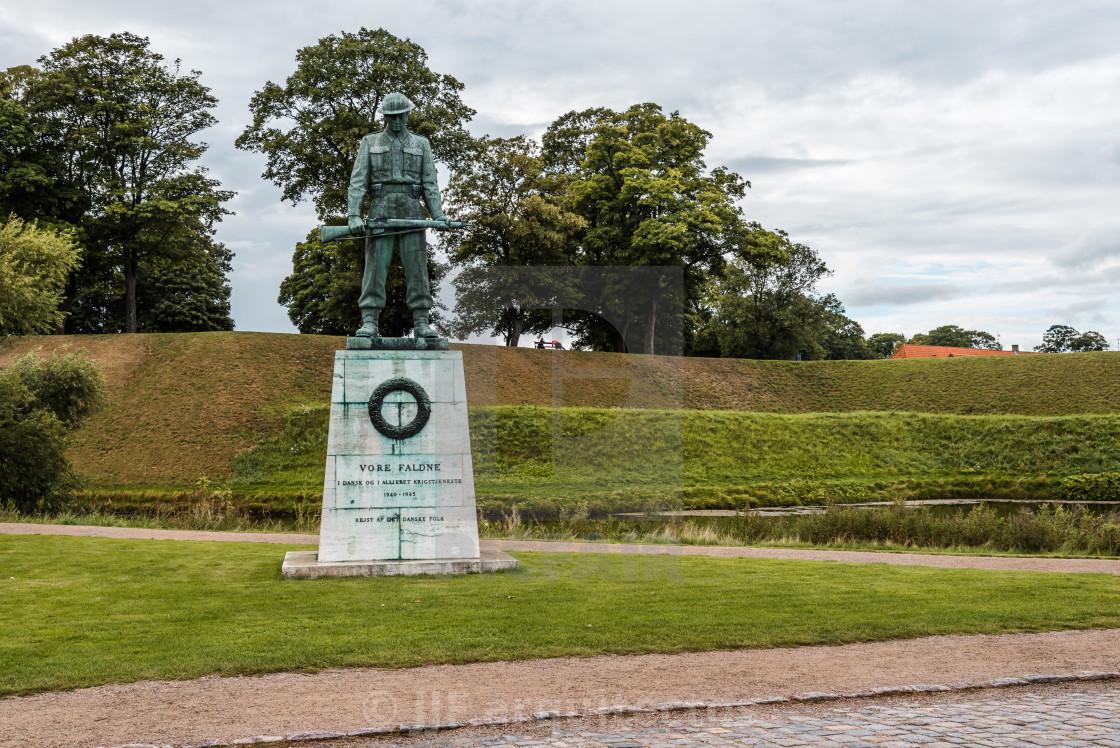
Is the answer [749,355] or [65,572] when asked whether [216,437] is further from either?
[749,355]

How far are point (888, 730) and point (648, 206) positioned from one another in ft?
147

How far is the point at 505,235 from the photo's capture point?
43844mm

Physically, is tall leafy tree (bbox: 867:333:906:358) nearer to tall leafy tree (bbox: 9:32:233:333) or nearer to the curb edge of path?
tall leafy tree (bbox: 9:32:233:333)

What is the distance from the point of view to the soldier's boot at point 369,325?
43.6 ft

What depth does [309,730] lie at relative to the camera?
638cm

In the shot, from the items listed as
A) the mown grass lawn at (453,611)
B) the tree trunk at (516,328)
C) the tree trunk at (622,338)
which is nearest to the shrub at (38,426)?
the mown grass lawn at (453,611)

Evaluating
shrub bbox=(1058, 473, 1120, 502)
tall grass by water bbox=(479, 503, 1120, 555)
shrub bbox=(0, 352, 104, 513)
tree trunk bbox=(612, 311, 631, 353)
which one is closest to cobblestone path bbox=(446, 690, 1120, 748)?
tall grass by water bbox=(479, 503, 1120, 555)

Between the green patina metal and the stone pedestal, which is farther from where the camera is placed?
the green patina metal

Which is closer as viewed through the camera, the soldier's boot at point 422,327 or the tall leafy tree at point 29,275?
the soldier's boot at point 422,327

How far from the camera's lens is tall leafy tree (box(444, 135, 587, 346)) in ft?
141

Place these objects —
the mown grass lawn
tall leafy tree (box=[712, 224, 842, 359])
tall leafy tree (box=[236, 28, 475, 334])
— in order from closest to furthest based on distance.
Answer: the mown grass lawn, tall leafy tree (box=[236, 28, 475, 334]), tall leafy tree (box=[712, 224, 842, 359])

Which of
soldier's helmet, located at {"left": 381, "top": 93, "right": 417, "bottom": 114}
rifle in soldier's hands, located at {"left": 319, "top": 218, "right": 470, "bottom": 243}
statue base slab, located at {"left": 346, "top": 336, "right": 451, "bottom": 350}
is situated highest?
soldier's helmet, located at {"left": 381, "top": 93, "right": 417, "bottom": 114}

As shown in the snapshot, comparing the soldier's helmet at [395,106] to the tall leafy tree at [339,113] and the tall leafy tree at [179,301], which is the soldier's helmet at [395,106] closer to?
the tall leafy tree at [339,113]

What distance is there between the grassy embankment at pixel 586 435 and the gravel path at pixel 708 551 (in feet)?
24.4
